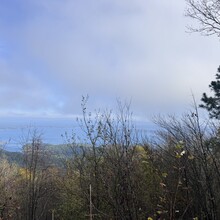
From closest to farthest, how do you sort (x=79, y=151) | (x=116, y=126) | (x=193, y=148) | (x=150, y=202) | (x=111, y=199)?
1. (x=111, y=199)
2. (x=116, y=126)
3. (x=193, y=148)
4. (x=150, y=202)
5. (x=79, y=151)

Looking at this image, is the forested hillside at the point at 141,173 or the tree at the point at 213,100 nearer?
the forested hillside at the point at 141,173

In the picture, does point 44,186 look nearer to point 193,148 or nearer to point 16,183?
point 16,183

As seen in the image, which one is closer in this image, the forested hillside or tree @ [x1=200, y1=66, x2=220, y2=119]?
the forested hillside

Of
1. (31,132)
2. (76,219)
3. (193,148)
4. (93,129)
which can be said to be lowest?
(76,219)

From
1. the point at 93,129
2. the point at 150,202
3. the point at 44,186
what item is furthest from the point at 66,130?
the point at 44,186

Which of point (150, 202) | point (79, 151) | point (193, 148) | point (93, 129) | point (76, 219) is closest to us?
point (193, 148)

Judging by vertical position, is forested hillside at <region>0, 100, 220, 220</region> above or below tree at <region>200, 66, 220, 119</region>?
below

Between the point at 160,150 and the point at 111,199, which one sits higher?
the point at 160,150

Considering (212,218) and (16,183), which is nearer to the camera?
(212,218)

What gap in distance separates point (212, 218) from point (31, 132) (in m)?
14.3

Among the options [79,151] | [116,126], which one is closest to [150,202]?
[116,126]

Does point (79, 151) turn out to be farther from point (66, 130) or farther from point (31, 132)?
point (31, 132)

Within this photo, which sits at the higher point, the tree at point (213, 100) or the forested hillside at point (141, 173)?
the tree at point (213, 100)

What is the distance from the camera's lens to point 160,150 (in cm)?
1038
